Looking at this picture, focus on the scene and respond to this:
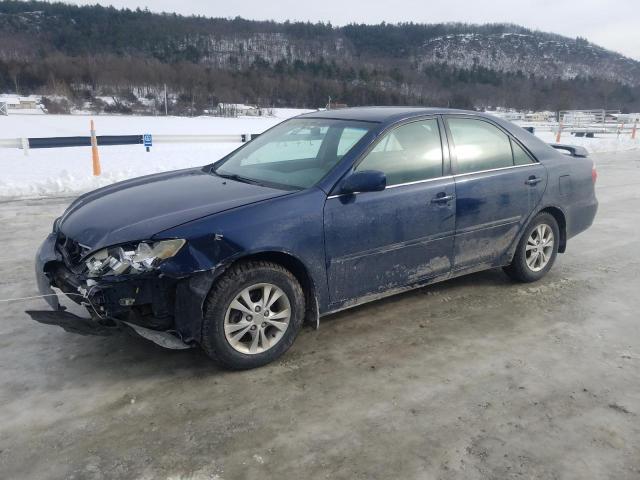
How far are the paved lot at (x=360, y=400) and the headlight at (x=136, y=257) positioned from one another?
2.32ft

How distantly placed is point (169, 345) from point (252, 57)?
15606cm

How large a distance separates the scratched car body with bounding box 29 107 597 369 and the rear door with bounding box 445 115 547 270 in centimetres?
1

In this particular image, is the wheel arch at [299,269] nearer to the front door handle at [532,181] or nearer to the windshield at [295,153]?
the windshield at [295,153]

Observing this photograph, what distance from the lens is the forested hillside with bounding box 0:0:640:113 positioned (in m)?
94.4

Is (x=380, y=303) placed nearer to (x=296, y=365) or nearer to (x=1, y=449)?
(x=296, y=365)

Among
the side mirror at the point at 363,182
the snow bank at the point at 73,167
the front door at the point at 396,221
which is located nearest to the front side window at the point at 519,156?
the front door at the point at 396,221

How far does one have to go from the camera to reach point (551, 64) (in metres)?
151

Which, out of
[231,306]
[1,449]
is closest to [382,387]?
[231,306]

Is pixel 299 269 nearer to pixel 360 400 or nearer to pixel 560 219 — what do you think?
pixel 360 400

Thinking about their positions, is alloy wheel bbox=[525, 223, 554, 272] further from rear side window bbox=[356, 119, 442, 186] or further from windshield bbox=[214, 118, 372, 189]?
windshield bbox=[214, 118, 372, 189]

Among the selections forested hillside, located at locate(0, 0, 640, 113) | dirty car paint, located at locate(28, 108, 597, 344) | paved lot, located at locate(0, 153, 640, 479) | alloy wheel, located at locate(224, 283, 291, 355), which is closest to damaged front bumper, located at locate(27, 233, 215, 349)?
dirty car paint, located at locate(28, 108, 597, 344)

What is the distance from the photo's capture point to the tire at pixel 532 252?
4977 millimetres

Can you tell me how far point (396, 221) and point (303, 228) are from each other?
2.58 ft

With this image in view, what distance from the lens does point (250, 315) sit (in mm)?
3434
